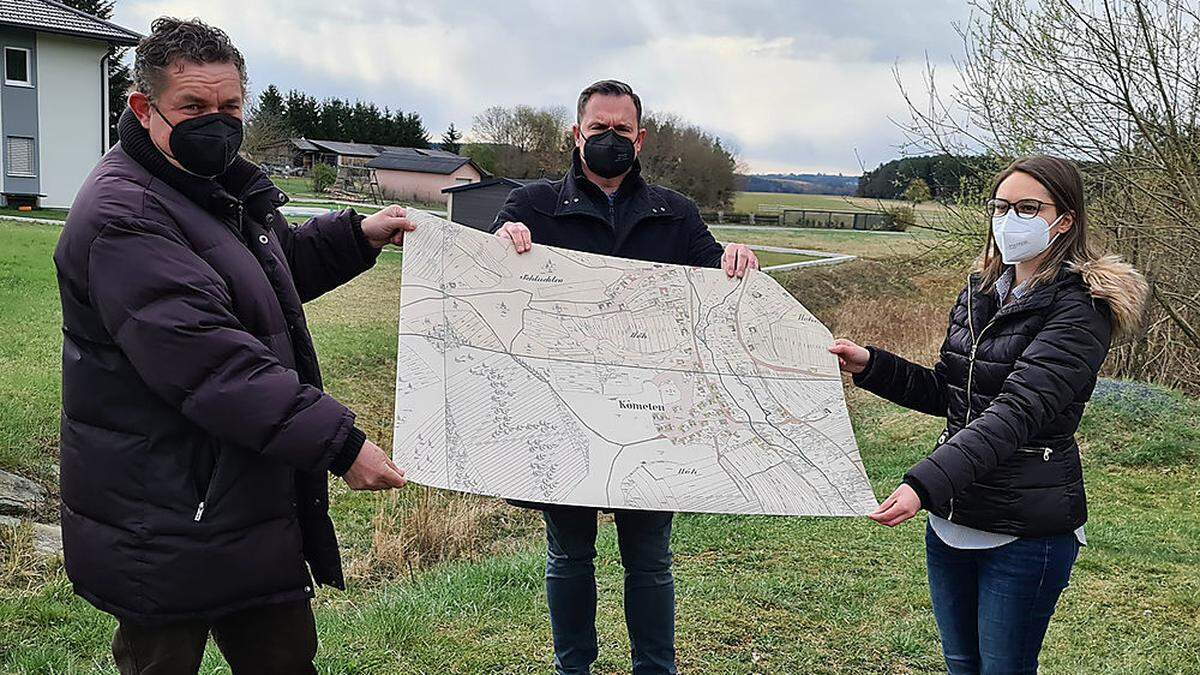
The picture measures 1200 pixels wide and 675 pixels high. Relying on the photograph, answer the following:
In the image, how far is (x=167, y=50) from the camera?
257cm

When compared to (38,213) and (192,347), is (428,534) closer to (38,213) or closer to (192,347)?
(192,347)

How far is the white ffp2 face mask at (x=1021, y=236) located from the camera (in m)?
3.10

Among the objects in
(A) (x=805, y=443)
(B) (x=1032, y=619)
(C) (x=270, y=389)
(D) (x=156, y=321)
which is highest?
(D) (x=156, y=321)

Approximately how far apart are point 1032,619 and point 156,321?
2547 millimetres

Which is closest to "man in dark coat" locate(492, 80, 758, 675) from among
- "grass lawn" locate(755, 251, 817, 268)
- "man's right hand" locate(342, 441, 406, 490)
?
"man's right hand" locate(342, 441, 406, 490)

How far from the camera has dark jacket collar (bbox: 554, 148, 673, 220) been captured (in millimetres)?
3627

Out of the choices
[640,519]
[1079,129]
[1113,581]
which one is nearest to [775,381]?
[640,519]

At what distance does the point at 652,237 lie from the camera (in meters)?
3.69

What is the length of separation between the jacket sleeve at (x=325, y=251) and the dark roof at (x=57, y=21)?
101 ft

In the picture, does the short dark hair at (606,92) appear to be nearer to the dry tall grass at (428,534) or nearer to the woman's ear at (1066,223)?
the woman's ear at (1066,223)

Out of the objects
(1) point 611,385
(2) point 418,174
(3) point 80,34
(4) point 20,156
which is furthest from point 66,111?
(1) point 611,385

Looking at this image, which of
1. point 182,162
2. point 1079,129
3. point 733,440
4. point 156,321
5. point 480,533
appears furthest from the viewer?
point 1079,129

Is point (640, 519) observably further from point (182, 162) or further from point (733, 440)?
point (182, 162)

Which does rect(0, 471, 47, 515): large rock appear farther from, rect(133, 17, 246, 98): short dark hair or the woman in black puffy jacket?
the woman in black puffy jacket
